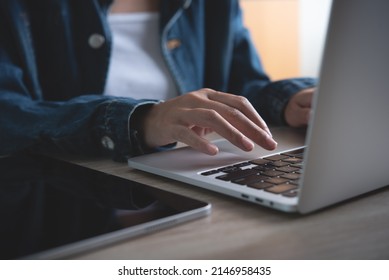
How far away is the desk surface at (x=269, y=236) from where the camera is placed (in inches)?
13.3

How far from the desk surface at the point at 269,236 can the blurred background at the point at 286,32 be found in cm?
188

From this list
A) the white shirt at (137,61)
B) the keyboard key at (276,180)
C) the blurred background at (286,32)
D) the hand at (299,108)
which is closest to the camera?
the keyboard key at (276,180)

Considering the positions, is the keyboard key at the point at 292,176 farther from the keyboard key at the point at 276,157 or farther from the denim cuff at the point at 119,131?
the denim cuff at the point at 119,131

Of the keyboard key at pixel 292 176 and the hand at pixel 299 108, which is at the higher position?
the keyboard key at pixel 292 176

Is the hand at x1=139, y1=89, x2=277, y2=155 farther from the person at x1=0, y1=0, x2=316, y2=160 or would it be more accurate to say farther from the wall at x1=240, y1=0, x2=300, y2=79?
the wall at x1=240, y1=0, x2=300, y2=79

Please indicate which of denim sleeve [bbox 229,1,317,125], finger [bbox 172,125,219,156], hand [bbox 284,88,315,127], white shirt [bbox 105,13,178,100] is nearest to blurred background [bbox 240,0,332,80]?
denim sleeve [bbox 229,1,317,125]

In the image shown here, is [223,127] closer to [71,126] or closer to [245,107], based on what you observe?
[245,107]

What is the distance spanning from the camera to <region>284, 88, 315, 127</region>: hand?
0.79m

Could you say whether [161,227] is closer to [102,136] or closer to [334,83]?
[334,83]

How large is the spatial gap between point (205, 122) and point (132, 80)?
500mm

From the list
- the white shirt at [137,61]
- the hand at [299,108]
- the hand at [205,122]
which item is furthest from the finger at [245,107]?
the white shirt at [137,61]

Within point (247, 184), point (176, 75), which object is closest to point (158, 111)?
point (247, 184)

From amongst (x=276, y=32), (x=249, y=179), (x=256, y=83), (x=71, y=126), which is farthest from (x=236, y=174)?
(x=276, y=32)

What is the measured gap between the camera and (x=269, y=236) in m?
A: 0.36
